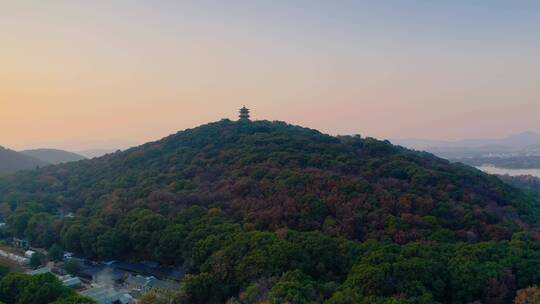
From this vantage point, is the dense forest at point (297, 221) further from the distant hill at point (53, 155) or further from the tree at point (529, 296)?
the distant hill at point (53, 155)

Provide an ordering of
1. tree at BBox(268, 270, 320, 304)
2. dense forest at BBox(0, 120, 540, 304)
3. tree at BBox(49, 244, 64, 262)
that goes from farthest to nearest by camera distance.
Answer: tree at BBox(49, 244, 64, 262) < dense forest at BBox(0, 120, 540, 304) < tree at BBox(268, 270, 320, 304)

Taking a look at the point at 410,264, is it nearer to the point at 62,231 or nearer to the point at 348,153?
the point at 348,153

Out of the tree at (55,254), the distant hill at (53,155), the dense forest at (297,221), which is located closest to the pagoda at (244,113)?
the dense forest at (297,221)

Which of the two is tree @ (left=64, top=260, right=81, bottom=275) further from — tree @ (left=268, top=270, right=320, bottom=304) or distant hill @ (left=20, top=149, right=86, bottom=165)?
distant hill @ (left=20, top=149, right=86, bottom=165)

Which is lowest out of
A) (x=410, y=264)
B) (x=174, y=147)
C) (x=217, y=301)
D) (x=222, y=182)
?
(x=217, y=301)

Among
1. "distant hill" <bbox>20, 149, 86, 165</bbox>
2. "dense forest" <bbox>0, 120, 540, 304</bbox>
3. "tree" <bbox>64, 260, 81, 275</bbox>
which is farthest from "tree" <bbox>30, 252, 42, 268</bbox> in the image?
"distant hill" <bbox>20, 149, 86, 165</bbox>

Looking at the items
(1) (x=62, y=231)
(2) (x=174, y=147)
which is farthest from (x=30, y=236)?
(2) (x=174, y=147)
